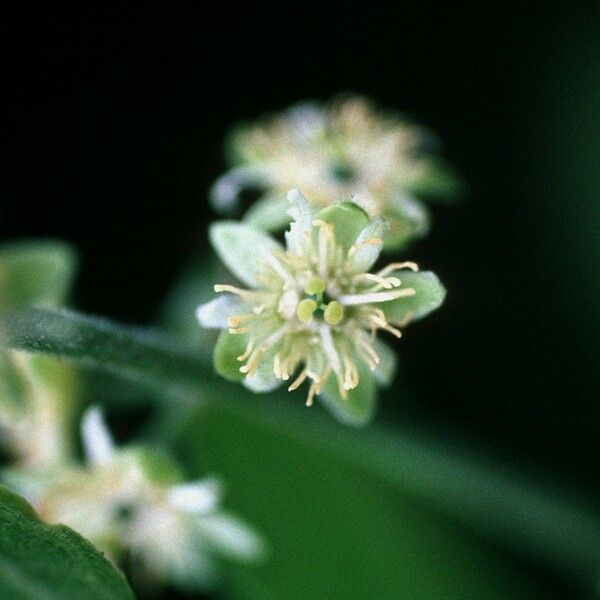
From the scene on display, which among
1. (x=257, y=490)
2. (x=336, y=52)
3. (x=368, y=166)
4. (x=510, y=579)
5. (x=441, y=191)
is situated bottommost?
(x=257, y=490)

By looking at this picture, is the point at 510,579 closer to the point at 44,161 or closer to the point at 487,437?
the point at 487,437

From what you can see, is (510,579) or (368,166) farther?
(510,579)

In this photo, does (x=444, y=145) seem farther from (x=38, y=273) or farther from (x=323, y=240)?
(x=323, y=240)

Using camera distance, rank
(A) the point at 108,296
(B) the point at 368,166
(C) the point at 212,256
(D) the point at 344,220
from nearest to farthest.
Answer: (D) the point at 344,220
(B) the point at 368,166
(C) the point at 212,256
(A) the point at 108,296

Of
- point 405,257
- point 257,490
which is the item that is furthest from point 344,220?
point 405,257

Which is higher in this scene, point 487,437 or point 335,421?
point 487,437

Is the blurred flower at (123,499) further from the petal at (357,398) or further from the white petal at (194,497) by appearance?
the petal at (357,398)

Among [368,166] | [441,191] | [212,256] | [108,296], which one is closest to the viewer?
[368,166]

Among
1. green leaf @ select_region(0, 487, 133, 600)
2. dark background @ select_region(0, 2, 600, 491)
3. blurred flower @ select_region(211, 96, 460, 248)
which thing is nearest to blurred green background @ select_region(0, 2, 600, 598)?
dark background @ select_region(0, 2, 600, 491)
